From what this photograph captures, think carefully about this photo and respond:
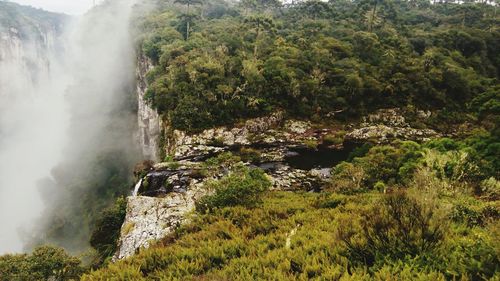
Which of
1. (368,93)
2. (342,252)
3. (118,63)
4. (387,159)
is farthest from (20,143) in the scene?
(342,252)

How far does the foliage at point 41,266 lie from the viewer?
19250mm

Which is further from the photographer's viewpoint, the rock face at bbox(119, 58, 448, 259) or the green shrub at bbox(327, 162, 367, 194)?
the green shrub at bbox(327, 162, 367, 194)

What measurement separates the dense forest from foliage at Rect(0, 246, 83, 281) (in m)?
0.08

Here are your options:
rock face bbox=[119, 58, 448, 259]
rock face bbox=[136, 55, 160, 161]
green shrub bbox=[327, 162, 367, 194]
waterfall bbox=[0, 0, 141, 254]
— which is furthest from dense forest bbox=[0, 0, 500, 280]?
waterfall bbox=[0, 0, 141, 254]

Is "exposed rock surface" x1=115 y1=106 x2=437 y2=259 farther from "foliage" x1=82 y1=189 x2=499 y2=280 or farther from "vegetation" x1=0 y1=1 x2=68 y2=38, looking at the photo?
"vegetation" x1=0 y1=1 x2=68 y2=38

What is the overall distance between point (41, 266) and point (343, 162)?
22452 mm

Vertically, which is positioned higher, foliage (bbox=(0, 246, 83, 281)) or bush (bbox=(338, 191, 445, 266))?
bush (bbox=(338, 191, 445, 266))

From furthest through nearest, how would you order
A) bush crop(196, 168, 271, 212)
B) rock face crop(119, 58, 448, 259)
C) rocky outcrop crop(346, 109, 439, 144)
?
rocky outcrop crop(346, 109, 439, 144) → rock face crop(119, 58, 448, 259) → bush crop(196, 168, 271, 212)

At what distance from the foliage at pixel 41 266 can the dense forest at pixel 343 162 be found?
0.08 m

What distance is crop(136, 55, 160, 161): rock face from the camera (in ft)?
→ 160

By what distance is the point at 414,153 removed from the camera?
2494 cm

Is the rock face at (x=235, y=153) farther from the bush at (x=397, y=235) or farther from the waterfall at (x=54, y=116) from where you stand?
the waterfall at (x=54, y=116)

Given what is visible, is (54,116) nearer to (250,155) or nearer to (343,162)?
(250,155)

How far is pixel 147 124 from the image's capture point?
55375mm
